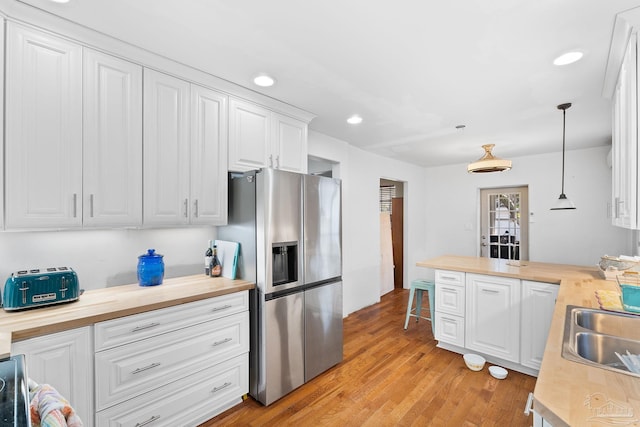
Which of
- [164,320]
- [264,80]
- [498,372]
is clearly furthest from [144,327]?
[498,372]

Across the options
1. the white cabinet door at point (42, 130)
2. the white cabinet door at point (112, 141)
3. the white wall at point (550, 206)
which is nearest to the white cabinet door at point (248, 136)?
the white cabinet door at point (112, 141)

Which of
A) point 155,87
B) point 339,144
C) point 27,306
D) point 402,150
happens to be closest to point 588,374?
point 27,306

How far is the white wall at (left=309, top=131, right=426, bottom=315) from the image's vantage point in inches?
156

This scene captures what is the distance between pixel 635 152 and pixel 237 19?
2.09 m

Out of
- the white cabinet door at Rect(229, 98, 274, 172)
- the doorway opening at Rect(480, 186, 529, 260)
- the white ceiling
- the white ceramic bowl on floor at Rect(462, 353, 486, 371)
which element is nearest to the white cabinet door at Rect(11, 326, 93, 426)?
the white cabinet door at Rect(229, 98, 274, 172)

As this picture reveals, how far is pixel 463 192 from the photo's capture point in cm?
561

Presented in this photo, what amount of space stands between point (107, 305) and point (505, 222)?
228 inches

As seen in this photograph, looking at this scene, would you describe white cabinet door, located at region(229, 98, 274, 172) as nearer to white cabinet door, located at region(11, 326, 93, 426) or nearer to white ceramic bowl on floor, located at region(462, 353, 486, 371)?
white cabinet door, located at region(11, 326, 93, 426)

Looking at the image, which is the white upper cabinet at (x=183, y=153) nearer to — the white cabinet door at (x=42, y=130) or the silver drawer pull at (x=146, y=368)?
the white cabinet door at (x=42, y=130)

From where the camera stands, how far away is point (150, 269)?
6.94ft

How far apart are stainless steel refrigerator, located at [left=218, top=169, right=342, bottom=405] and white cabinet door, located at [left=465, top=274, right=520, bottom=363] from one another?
1.35m

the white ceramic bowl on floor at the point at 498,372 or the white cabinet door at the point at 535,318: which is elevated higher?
the white cabinet door at the point at 535,318

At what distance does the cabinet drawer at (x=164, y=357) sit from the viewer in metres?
1.59

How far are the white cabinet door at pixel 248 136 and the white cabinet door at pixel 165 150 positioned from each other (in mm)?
366
